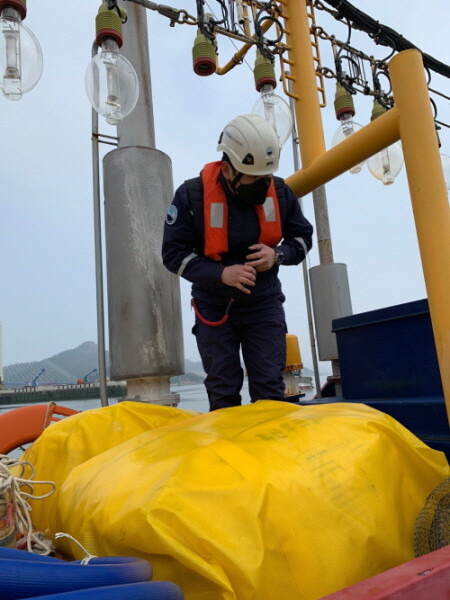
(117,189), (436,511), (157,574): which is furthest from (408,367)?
(117,189)

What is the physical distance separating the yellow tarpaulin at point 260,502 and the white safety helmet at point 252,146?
3.26ft

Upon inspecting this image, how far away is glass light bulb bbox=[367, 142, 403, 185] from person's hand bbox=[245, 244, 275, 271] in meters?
1.72

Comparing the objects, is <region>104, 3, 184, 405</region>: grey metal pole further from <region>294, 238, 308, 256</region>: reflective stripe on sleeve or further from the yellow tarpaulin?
the yellow tarpaulin

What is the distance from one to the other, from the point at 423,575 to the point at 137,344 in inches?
74.9

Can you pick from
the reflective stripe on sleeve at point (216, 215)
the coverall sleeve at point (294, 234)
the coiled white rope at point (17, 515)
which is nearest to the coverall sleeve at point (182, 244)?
the reflective stripe on sleeve at point (216, 215)

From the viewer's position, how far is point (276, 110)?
9.50 ft

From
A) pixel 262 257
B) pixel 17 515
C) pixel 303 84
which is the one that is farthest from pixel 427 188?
pixel 17 515

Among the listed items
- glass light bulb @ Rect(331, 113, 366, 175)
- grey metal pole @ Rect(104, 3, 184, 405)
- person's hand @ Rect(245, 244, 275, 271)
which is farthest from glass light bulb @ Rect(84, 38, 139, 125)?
glass light bulb @ Rect(331, 113, 366, 175)

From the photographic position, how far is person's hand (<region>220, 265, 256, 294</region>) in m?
1.78

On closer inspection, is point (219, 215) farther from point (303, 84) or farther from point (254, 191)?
point (303, 84)

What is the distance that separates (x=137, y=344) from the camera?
94.6 inches

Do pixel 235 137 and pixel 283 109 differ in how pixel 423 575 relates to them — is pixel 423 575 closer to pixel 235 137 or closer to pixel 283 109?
pixel 235 137

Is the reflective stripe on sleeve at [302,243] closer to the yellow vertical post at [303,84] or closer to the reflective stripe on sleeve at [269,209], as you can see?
the reflective stripe on sleeve at [269,209]

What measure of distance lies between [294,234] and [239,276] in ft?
1.71
